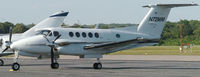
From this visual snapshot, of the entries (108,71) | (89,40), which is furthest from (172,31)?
(108,71)

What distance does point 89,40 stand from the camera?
86.2ft

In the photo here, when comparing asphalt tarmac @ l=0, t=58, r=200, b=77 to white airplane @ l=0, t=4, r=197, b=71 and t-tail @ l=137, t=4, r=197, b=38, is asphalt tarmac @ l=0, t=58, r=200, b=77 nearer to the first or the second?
white airplane @ l=0, t=4, r=197, b=71

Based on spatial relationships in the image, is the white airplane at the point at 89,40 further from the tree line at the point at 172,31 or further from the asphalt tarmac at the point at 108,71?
the tree line at the point at 172,31

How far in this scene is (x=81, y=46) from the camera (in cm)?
2589

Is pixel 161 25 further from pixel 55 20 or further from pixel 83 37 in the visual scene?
pixel 55 20

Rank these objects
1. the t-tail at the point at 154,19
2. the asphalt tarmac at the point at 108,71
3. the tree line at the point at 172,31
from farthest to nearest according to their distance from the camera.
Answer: the tree line at the point at 172,31, the t-tail at the point at 154,19, the asphalt tarmac at the point at 108,71

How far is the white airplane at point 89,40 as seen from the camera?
81.3 feet

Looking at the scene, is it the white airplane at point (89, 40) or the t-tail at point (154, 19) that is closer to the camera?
the white airplane at point (89, 40)

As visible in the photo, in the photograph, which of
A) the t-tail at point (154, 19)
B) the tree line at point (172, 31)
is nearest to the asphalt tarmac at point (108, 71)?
the t-tail at point (154, 19)

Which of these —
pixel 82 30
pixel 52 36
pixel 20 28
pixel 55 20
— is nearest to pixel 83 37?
pixel 82 30

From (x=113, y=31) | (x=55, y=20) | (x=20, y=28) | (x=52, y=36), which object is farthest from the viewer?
(x=20, y=28)

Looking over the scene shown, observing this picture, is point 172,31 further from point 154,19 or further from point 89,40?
point 89,40

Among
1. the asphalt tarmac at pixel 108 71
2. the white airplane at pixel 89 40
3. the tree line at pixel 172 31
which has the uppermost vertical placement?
the white airplane at pixel 89 40

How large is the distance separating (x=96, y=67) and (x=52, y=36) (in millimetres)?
3528
